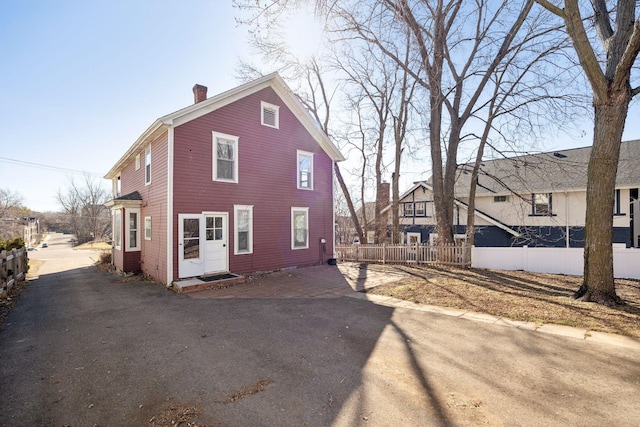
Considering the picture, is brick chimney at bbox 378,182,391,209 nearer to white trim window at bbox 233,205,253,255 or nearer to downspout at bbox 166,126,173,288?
white trim window at bbox 233,205,253,255

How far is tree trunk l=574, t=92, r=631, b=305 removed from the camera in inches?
242

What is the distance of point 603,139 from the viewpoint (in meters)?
6.26

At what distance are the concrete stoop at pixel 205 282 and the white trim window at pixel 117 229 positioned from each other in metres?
5.37

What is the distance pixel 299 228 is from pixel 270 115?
4.59 meters

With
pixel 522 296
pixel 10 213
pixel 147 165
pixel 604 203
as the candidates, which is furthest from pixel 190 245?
pixel 10 213

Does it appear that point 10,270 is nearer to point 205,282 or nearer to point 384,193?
point 205,282

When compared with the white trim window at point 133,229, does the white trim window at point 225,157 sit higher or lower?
higher

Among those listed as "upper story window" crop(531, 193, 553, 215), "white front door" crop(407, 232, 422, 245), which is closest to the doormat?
"white front door" crop(407, 232, 422, 245)

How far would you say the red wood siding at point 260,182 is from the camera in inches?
372

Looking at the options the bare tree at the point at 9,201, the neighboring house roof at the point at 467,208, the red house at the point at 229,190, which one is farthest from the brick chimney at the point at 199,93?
the bare tree at the point at 9,201

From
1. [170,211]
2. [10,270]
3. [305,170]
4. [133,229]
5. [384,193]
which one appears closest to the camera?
[170,211]

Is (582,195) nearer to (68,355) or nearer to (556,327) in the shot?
(556,327)

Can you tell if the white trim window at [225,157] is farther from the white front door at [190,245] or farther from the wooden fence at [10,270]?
the wooden fence at [10,270]

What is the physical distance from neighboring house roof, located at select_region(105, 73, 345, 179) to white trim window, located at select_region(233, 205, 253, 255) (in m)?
3.24
